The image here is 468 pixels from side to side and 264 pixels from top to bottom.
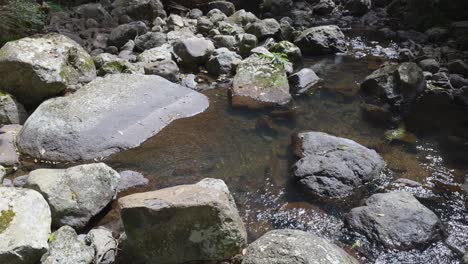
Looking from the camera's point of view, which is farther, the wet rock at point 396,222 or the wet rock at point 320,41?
the wet rock at point 320,41

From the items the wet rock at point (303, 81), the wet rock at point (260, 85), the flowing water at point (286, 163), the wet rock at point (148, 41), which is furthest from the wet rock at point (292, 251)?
the wet rock at point (148, 41)

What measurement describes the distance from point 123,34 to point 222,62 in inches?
92.4

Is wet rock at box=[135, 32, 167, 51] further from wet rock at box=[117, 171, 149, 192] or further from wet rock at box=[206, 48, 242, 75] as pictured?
wet rock at box=[117, 171, 149, 192]

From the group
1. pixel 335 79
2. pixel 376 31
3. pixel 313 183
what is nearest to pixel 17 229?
pixel 313 183

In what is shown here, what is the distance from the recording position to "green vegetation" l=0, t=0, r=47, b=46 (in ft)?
20.8

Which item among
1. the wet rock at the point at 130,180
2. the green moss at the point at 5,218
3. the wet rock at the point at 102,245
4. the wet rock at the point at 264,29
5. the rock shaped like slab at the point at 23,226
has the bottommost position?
the wet rock at the point at 130,180

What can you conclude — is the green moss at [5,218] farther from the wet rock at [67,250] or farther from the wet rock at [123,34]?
the wet rock at [123,34]

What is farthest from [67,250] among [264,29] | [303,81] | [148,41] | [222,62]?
[264,29]

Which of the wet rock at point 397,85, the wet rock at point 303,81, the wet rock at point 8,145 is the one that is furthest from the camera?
the wet rock at point 303,81

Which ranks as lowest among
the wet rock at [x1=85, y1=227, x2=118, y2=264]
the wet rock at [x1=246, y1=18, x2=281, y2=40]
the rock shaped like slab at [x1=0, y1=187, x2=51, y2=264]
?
the wet rock at [x1=246, y1=18, x2=281, y2=40]

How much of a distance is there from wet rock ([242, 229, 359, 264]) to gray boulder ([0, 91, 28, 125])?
4004mm

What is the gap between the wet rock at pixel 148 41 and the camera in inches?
330

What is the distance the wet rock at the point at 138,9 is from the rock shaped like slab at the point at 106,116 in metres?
4.14

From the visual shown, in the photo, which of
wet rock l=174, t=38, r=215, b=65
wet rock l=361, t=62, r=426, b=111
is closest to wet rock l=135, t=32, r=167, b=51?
wet rock l=174, t=38, r=215, b=65
